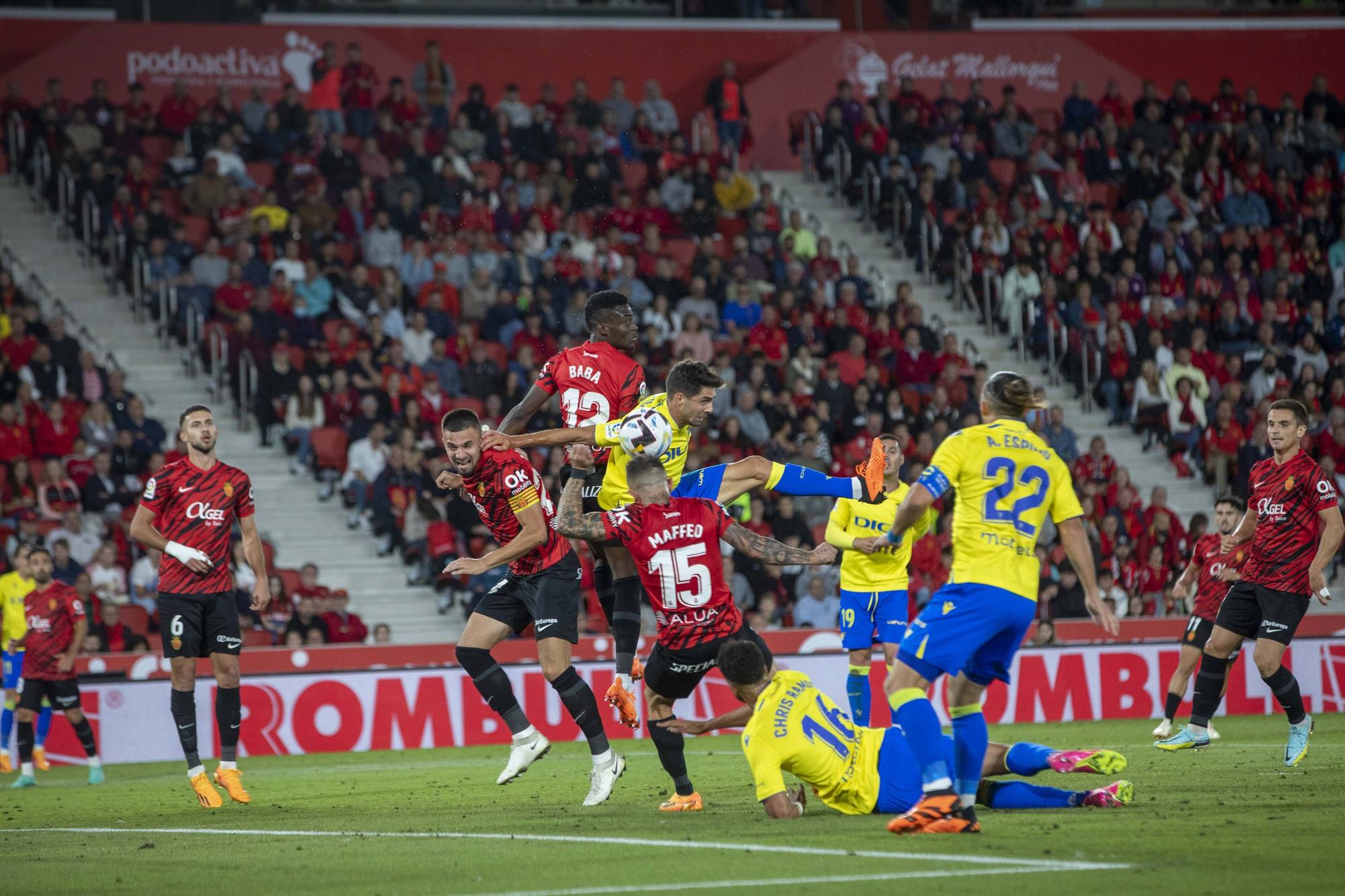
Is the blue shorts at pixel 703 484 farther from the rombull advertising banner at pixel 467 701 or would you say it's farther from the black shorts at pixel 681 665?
the rombull advertising banner at pixel 467 701

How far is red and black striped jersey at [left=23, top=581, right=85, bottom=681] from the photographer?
52.7ft

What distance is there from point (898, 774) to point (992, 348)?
785 inches

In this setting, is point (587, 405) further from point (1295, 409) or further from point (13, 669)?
point (13, 669)

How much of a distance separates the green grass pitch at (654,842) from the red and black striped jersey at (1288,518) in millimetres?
1392

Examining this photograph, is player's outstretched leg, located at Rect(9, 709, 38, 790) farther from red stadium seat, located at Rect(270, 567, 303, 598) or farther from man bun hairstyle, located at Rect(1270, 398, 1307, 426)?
man bun hairstyle, located at Rect(1270, 398, 1307, 426)

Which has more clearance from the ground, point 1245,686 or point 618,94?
point 618,94

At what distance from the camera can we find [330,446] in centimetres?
2225

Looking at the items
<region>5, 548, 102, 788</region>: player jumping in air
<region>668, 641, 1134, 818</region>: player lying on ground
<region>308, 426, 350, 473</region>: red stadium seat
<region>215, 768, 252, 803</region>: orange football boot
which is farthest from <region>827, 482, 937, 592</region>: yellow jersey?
<region>308, 426, 350, 473</region>: red stadium seat

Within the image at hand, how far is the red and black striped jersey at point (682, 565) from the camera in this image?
9.08 m

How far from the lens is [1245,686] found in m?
19.9

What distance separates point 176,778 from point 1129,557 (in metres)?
13.4

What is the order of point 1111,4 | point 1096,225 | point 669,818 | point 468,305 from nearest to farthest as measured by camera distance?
point 669,818, point 468,305, point 1096,225, point 1111,4

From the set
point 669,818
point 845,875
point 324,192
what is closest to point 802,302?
point 324,192

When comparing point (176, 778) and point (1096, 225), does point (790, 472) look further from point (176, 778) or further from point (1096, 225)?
A: point (1096, 225)
